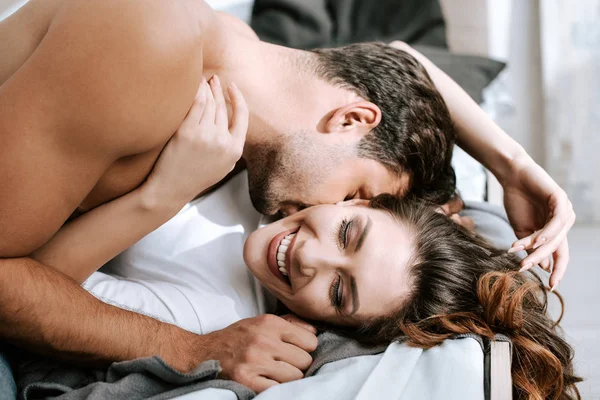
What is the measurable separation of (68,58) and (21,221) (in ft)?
0.93

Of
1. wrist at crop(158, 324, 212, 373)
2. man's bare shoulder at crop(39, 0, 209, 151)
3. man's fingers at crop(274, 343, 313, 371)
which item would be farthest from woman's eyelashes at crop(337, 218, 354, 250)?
man's bare shoulder at crop(39, 0, 209, 151)

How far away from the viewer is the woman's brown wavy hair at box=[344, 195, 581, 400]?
122 centimetres

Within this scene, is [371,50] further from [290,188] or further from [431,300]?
[431,300]

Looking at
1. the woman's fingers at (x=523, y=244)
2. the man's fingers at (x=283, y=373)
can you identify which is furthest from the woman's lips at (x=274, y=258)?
the woman's fingers at (x=523, y=244)

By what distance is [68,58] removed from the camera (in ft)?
3.52

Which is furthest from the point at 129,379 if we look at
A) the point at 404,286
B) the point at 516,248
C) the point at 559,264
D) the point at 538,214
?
the point at 538,214

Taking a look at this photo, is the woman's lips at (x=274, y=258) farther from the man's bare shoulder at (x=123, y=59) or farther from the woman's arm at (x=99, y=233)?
the man's bare shoulder at (x=123, y=59)

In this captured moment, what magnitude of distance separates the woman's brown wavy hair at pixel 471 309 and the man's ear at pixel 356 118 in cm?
17

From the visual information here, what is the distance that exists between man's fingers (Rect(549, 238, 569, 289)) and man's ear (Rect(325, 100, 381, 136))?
1.59 feet

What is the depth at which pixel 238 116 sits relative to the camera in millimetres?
1369

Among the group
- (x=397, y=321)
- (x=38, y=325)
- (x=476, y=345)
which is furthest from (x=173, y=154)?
(x=476, y=345)

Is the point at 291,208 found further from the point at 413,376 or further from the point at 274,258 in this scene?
the point at 413,376

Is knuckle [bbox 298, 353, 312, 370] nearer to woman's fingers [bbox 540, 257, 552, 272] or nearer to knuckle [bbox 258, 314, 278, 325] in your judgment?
knuckle [bbox 258, 314, 278, 325]

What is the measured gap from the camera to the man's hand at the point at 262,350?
119 cm
